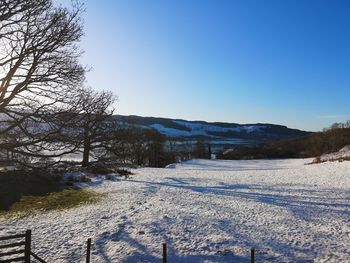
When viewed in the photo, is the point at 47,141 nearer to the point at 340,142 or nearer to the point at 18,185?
the point at 18,185

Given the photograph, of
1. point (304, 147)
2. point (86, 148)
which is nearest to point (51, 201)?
point (86, 148)

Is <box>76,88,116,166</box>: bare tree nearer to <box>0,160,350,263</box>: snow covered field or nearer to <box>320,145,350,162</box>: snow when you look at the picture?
<box>0,160,350,263</box>: snow covered field

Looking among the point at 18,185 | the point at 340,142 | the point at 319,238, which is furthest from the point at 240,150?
the point at 319,238

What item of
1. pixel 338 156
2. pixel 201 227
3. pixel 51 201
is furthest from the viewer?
pixel 338 156

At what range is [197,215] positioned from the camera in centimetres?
1956

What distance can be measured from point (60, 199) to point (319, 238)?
17.8 meters

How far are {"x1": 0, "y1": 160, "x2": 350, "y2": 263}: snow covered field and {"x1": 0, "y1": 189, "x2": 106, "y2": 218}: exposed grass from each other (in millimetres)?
1521

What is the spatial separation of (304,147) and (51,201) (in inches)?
4174

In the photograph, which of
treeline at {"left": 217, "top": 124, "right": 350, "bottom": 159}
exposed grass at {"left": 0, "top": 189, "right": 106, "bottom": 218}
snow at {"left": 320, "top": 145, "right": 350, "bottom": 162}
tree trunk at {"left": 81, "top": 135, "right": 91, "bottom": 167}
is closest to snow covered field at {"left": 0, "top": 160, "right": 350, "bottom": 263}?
exposed grass at {"left": 0, "top": 189, "right": 106, "bottom": 218}

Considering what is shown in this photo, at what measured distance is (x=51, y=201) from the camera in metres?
25.3

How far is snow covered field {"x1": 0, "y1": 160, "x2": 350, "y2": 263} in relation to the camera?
1374 cm

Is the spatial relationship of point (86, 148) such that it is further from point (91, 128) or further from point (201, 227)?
point (201, 227)

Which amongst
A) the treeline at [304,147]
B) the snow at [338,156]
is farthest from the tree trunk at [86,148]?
the treeline at [304,147]

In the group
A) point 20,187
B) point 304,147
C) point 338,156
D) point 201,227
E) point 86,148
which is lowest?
point 201,227
